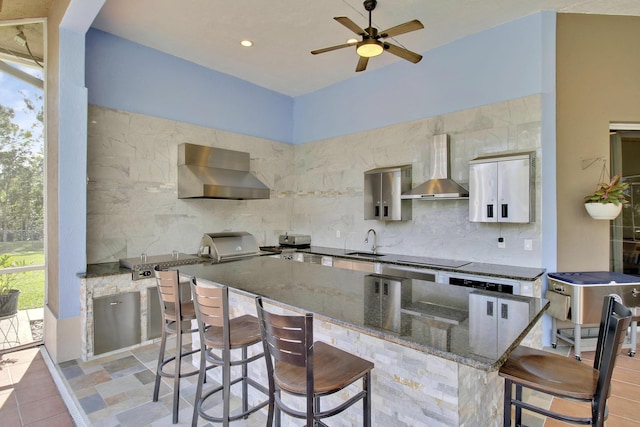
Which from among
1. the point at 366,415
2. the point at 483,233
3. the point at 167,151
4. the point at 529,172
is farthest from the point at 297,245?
the point at 366,415

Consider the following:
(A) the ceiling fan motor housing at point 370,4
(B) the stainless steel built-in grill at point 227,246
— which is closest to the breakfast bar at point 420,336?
(B) the stainless steel built-in grill at point 227,246

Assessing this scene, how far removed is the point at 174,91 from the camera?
4.37 meters

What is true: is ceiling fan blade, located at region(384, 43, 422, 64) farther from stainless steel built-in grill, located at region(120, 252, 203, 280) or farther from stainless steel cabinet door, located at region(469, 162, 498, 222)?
stainless steel built-in grill, located at region(120, 252, 203, 280)

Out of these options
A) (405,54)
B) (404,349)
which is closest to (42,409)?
(404,349)

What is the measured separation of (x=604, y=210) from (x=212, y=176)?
4.37 metres

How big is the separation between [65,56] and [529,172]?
4591mm

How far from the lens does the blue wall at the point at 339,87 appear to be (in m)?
3.60

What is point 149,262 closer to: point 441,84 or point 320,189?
point 320,189

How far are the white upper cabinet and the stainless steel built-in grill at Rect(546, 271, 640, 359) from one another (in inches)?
27.9

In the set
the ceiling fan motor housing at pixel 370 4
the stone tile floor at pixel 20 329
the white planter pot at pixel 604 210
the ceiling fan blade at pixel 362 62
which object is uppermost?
the ceiling fan motor housing at pixel 370 4

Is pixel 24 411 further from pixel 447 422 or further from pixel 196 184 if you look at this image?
pixel 447 422

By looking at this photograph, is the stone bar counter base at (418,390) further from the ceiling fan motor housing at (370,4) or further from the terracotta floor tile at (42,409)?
the ceiling fan motor housing at (370,4)

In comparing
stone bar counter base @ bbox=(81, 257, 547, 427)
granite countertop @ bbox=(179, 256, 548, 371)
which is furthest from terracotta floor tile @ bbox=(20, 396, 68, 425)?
stone bar counter base @ bbox=(81, 257, 547, 427)

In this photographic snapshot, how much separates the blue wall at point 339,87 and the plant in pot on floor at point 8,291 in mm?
1903
